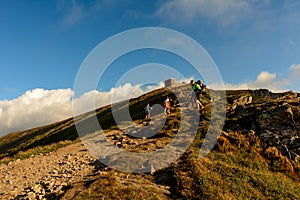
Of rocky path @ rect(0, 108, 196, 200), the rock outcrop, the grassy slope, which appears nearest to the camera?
the grassy slope

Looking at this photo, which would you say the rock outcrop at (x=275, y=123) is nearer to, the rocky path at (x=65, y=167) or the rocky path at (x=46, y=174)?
the rocky path at (x=65, y=167)

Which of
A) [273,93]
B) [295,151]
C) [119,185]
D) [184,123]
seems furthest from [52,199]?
[273,93]

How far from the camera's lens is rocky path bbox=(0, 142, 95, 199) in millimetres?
17694

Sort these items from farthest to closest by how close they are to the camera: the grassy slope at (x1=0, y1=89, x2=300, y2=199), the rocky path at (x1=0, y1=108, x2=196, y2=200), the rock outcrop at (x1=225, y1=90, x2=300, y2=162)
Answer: the rock outcrop at (x1=225, y1=90, x2=300, y2=162), the rocky path at (x1=0, y1=108, x2=196, y2=200), the grassy slope at (x1=0, y1=89, x2=300, y2=199)

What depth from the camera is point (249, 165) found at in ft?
65.8

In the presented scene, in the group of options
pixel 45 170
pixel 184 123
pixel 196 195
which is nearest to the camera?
pixel 196 195

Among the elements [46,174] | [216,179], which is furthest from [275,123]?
[46,174]

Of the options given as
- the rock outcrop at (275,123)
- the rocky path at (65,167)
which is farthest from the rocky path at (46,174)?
the rock outcrop at (275,123)

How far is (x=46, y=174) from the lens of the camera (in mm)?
21219

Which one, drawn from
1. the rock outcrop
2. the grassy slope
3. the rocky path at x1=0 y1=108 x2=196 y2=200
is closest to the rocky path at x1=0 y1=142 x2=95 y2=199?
the rocky path at x1=0 y1=108 x2=196 y2=200

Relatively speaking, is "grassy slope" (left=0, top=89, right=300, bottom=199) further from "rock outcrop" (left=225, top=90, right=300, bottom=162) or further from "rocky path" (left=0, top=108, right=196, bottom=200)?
"rocky path" (left=0, top=108, right=196, bottom=200)

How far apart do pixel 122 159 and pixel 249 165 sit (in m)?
9.14

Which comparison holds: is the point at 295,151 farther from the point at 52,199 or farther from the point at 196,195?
the point at 52,199

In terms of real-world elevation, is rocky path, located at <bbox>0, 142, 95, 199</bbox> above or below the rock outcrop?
below
